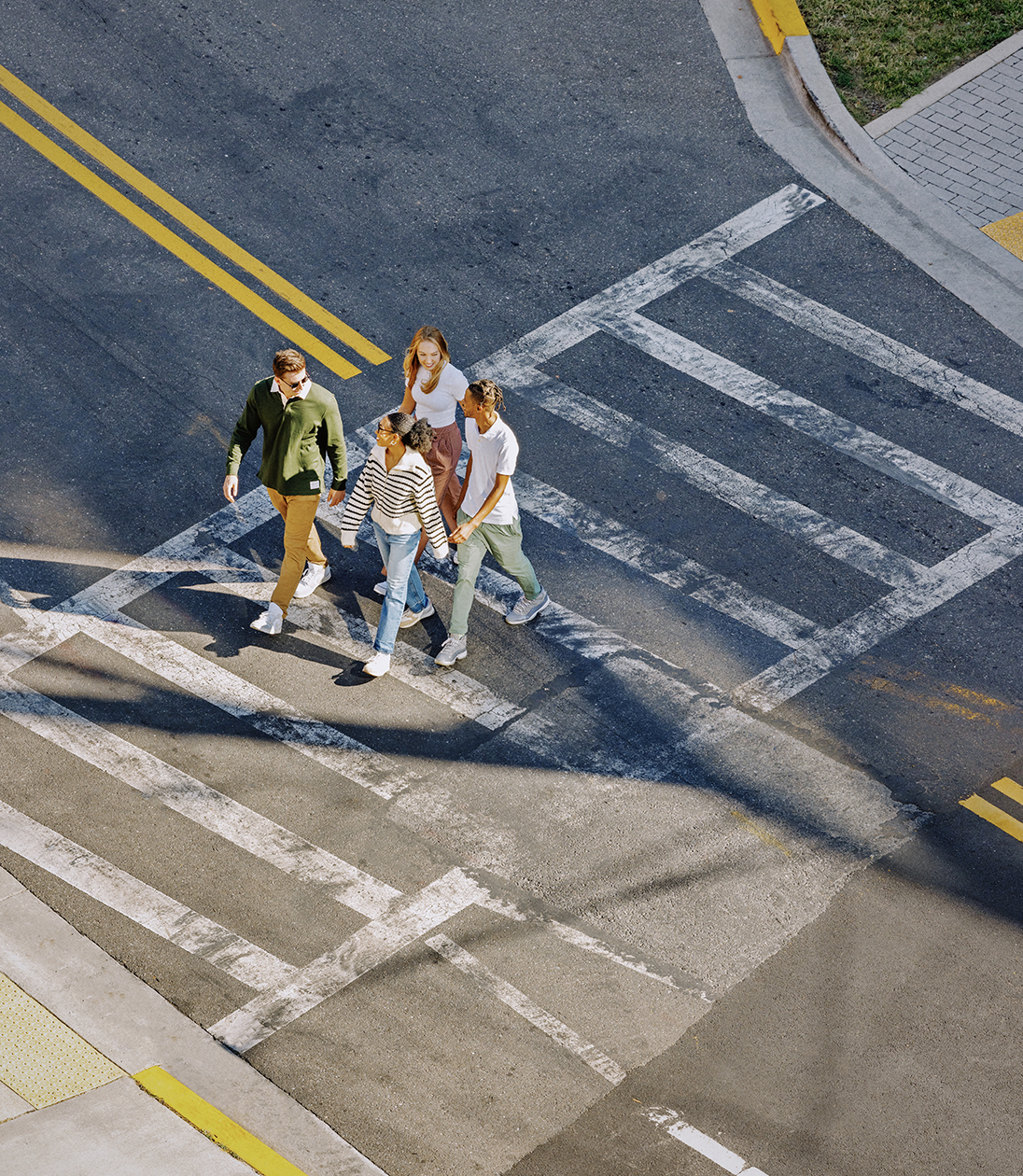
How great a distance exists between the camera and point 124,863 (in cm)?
778

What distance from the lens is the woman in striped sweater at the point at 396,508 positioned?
8.16 metres

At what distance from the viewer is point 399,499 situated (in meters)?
8.30

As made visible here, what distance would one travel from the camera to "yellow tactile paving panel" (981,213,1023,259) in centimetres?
1205

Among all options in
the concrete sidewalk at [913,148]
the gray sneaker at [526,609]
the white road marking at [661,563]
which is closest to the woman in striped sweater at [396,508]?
the gray sneaker at [526,609]

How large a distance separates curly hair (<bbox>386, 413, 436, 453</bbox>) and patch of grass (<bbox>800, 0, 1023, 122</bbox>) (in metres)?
7.18

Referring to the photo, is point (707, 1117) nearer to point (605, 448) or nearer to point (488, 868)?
point (488, 868)

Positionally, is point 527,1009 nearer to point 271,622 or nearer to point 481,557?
point 481,557

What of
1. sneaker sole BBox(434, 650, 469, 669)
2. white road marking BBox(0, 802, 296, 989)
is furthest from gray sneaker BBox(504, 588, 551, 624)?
white road marking BBox(0, 802, 296, 989)

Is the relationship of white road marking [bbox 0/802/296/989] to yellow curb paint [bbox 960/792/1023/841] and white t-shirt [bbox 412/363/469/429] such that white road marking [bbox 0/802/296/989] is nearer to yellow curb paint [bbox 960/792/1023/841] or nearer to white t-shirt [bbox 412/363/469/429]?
white t-shirt [bbox 412/363/469/429]

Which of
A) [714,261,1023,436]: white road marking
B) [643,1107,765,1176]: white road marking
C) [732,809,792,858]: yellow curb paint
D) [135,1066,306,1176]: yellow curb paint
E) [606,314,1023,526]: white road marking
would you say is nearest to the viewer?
[135,1066,306,1176]: yellow curb paint

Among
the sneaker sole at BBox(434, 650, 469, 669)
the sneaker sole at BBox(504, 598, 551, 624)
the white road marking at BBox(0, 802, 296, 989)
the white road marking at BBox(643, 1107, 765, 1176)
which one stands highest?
the sneaker sole at BBox(504, 598, 551, 624)

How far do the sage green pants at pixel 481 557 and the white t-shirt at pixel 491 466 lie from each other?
8 centimetres

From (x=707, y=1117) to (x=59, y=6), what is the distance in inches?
476

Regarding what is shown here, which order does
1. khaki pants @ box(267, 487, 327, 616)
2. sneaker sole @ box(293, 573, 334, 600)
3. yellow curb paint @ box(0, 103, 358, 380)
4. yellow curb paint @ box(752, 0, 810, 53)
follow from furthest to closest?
yellow curb paint @ box(752, 0, 810, 53) → yellow curb paint @ box(0, 103, 358, 380) → sneaker sole @ box(293, 573, 334, 600) → khaki pants @ box(267, 487, 327, 616)
